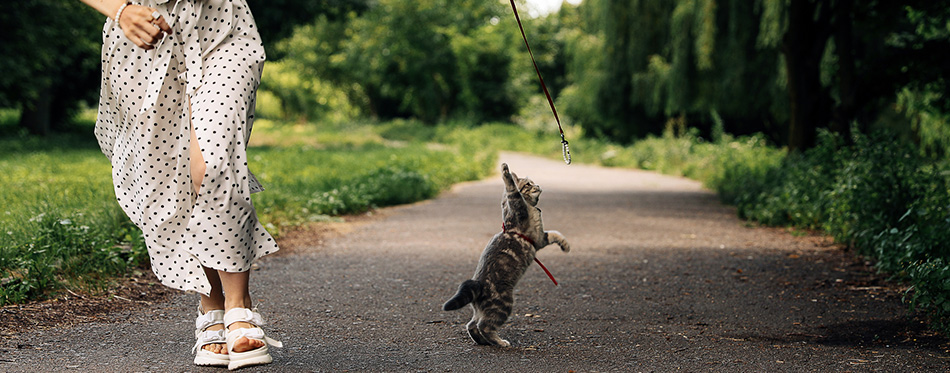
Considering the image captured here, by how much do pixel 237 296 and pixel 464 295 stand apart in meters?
0.86

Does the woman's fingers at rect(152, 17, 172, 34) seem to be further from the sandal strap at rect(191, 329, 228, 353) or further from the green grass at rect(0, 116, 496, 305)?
the green grass at rect(0, 116, 496, 305)

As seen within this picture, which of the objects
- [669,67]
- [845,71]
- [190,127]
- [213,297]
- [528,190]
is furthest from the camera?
[669,67]

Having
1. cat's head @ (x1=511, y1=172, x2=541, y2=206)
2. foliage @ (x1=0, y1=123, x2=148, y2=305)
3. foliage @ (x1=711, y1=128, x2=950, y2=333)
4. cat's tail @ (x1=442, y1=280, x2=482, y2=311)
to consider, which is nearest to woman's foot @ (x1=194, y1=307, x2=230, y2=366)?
cat's tail @ (x1=442, y1=280, x2=482, y2=311)

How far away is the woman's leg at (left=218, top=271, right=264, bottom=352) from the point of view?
3.01 metres

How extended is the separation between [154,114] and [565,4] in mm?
48884

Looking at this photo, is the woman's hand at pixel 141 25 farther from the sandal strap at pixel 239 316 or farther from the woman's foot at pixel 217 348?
the woman's foot at pixel 217 348

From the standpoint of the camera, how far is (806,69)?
1188cm

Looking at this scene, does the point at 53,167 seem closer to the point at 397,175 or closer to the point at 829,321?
the point at 397,175

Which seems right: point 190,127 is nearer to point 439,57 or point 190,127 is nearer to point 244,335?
point 244,335

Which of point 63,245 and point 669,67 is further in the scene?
point 669,67

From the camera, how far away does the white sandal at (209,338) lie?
10.0 ft

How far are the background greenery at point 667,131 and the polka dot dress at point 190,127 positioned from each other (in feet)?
4.90

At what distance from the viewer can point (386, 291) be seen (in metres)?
4.94

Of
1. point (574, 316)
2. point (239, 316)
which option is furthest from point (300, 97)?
point (239, 316)
